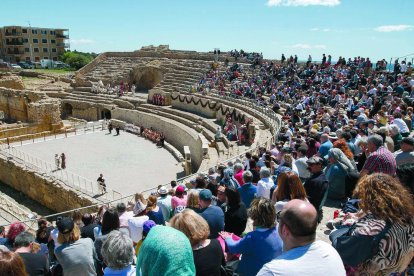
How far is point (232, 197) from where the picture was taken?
16.8 ft

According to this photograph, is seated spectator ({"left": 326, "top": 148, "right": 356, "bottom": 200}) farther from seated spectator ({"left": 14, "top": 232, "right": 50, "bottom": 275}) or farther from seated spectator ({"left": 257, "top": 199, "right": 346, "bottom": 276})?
seated spectator ({"left": 14, "top": 232, "right": 50, "bottom": 275})

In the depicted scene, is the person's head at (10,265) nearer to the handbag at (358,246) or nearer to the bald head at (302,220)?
the bald head at (302,220)

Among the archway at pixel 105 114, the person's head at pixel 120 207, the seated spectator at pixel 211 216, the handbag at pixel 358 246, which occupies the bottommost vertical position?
the archway at pixel 105 114

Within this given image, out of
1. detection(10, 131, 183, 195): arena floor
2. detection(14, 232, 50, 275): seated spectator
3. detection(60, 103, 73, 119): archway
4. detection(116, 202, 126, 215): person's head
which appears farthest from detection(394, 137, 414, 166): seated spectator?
detection(60, 103, 73, 119): archway

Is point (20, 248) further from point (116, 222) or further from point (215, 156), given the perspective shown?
point (215, 156)

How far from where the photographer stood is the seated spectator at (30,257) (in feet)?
13.5

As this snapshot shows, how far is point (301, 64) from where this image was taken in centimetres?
2769

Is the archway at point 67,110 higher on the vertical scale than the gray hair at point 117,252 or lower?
lower

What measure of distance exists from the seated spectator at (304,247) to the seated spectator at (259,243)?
1132 mm

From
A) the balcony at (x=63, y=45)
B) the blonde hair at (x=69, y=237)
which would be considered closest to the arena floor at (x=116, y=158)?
the blonde hair at (x=69, y=237)

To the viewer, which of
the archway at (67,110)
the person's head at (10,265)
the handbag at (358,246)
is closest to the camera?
the person's head at (10,265)

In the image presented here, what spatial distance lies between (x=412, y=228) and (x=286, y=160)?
417 cm

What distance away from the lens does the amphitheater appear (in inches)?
680

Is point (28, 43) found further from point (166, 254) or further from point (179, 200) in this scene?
point (166, 254)
